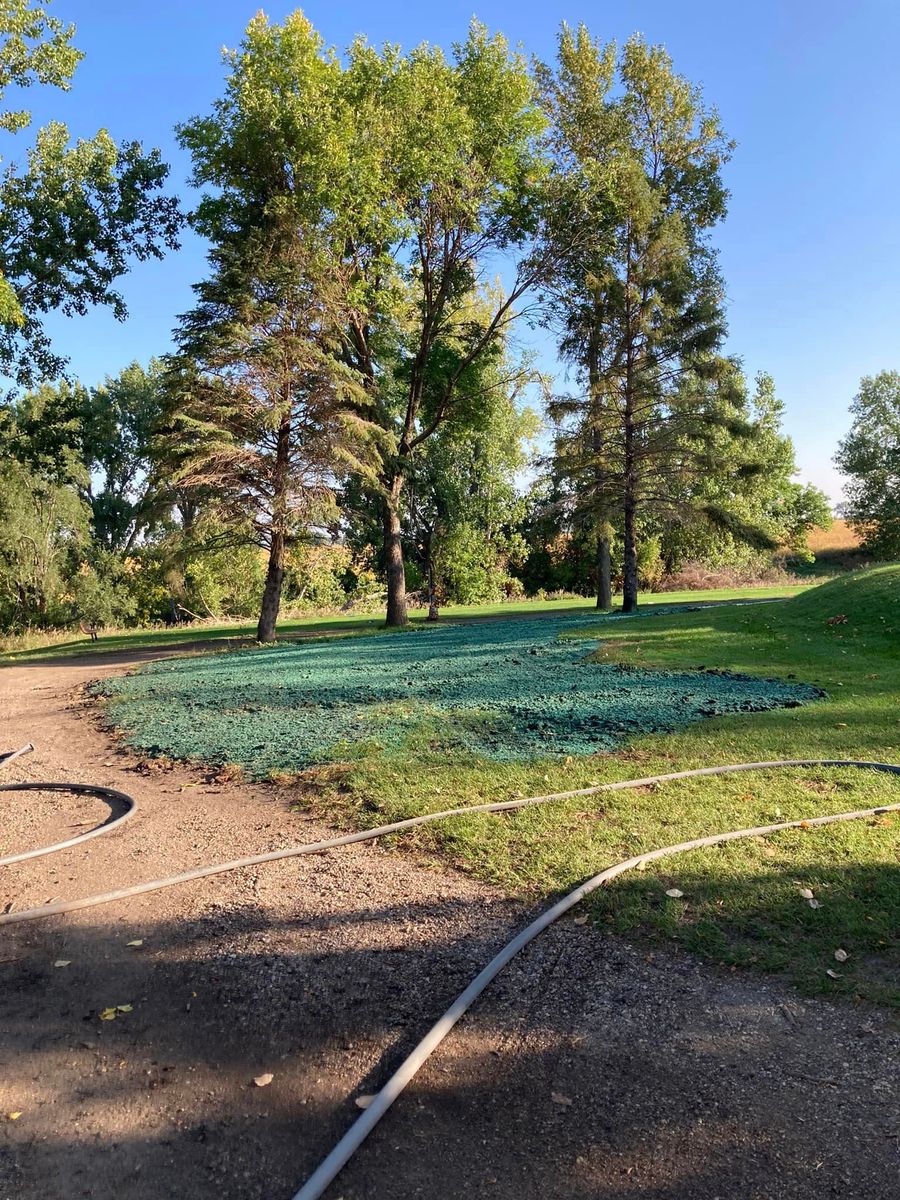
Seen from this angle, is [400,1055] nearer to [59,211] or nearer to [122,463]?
[59,211]

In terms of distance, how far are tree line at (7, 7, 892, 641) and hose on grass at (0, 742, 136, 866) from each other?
1008 centimetres

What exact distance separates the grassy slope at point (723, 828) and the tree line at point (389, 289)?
12211mm

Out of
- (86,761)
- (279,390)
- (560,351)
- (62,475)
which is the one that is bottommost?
(86,761)

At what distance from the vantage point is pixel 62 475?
20188mm

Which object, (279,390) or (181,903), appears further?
(279,390)

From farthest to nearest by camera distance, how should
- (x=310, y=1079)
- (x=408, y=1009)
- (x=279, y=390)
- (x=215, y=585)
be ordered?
(x=215, y=585)
(x=279, y=390)
(x=408, y=1009)
(x=310, y=1079)

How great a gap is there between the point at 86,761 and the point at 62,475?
1572 centimetres

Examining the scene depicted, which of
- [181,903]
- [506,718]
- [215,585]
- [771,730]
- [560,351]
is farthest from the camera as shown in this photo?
[215,585]

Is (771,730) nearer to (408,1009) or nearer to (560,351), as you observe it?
(408,1009)

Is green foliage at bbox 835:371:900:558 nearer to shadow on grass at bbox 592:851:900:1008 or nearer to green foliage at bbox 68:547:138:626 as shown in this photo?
green foliage at bbox 68:547:138:626

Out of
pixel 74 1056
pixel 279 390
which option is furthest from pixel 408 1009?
pixel 279 390

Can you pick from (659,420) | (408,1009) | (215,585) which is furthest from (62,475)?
(408,1009)

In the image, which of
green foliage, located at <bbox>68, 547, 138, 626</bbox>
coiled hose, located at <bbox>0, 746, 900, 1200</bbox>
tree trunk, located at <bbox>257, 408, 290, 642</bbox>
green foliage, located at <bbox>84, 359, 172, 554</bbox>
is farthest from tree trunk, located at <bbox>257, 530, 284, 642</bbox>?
green foliage, located at <bbox>84, 359, 172, 554</bbox>

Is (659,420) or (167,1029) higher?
(659,420)
